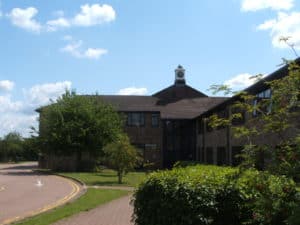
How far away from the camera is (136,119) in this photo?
2339 inches

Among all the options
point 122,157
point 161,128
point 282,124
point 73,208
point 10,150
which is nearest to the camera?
point 282,124

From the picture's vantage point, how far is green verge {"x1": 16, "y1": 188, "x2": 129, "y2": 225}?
1391cm

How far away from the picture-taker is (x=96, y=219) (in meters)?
14.1

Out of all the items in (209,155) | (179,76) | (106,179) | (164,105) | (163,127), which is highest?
(179,76)

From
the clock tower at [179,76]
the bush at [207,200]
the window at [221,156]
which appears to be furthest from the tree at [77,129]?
the bush at [207,200]

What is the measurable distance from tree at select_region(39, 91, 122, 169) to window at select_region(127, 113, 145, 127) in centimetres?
801

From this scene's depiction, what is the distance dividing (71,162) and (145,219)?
47.5 m

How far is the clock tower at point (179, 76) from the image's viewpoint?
2699 inches

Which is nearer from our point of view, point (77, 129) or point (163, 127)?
point (77, 129)

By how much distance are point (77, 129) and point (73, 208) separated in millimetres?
32530

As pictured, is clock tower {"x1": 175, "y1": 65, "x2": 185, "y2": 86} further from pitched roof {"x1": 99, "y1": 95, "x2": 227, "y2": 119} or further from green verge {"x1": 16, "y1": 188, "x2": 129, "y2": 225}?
green verge {"x1": 16, "y1": 188, "x2": 129, "y2": 225}

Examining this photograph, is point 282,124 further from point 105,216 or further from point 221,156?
point 221,156

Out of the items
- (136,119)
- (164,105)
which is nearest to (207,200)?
(136,119)

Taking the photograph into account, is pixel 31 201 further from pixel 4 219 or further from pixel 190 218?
pixel 190 218
